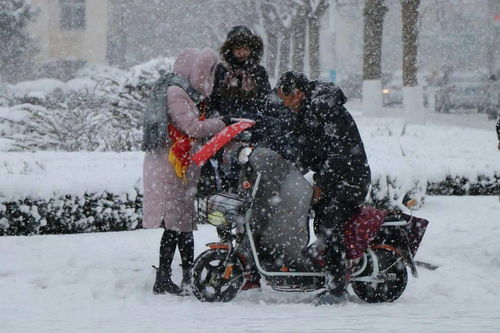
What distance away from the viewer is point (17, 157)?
10.0m

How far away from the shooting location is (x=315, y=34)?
30.8m

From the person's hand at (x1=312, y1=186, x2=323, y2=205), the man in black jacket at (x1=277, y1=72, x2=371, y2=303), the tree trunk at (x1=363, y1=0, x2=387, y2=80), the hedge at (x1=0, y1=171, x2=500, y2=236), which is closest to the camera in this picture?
the man in black jacket at (x1=277, y1=72, x2=371, y2=303)

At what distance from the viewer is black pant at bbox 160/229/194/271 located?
20.0 ft

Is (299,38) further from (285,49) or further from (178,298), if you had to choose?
(178,298)

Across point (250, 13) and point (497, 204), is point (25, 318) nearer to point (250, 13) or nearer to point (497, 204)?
point (497, 204)

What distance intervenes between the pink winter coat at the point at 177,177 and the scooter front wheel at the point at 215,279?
36 cm

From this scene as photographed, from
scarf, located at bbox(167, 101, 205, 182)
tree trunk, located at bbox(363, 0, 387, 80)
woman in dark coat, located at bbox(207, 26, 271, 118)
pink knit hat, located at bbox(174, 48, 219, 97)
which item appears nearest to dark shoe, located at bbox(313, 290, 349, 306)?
scarf, located at bbox(167, 101, 205, 182)

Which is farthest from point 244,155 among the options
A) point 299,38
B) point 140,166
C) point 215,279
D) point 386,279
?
point 299,38

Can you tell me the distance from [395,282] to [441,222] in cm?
310

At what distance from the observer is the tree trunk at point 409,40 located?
69.3 feet

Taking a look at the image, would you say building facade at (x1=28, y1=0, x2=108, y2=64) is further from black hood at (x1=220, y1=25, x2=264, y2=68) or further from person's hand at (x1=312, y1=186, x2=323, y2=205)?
person's hand at (x1=312, y1=186, x2=323, y2=205)

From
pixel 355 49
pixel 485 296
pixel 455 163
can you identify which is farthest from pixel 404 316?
pixel 355 49

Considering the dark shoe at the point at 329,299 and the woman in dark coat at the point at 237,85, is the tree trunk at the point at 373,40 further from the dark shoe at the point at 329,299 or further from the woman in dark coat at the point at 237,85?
the dark shoe at the point at 329,299

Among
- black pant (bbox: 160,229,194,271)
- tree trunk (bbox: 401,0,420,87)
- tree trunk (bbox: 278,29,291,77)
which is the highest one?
tree trunk (bbox: 278,29,291,77)
